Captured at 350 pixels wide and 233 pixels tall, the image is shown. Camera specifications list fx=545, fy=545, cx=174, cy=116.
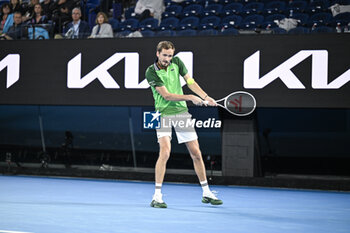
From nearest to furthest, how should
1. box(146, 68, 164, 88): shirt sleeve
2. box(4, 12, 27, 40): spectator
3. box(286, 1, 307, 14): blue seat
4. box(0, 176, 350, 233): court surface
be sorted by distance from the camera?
box(0, 176, 350, 233): court surface
box(146, 68, 164, 88): shirt sleeve
box(286, 1, 307, 14): blue seat
box(4, 12, 27, 40): spectator

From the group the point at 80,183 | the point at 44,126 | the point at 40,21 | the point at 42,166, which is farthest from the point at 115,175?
the point at 40,21

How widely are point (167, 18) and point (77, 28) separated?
2505 millimetres

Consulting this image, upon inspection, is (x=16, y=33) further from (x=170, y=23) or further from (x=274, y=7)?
(x=274, y=7)

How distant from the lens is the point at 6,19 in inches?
548

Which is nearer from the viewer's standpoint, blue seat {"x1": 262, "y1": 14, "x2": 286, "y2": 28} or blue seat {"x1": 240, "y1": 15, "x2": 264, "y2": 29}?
blue seat {"x1": 262, "y1": 14, "x2": 286, "y2": 28}

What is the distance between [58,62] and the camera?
12289mm

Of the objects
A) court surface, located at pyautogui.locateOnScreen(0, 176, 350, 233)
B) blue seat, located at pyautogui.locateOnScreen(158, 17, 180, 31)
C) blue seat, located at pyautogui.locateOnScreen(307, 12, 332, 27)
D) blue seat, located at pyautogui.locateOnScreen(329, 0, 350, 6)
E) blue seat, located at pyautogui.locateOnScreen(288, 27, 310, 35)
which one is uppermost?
blue seat, located at pyautogui.locateOnScreen(329, 0, 350, 6)

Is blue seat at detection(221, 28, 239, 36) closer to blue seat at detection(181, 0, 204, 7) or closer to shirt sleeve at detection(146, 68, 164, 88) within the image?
blue seat at detection(181, 0, 204, 7)

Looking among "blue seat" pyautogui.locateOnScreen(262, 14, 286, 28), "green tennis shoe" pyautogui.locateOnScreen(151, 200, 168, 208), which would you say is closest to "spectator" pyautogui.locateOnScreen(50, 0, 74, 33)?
"blue seat" pyautogui.locateOnScreen(262, 14, 286, 28)

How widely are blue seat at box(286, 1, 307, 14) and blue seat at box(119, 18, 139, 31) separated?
3.68 m

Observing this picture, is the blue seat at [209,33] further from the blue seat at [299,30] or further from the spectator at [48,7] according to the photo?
the spectator at [48,7]

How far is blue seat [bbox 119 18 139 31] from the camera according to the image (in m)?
13.4

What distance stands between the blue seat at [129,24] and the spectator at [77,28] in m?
1.18

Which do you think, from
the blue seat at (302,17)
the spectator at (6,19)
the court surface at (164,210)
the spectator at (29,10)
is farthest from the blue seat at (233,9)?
the spectator at (6,19)
